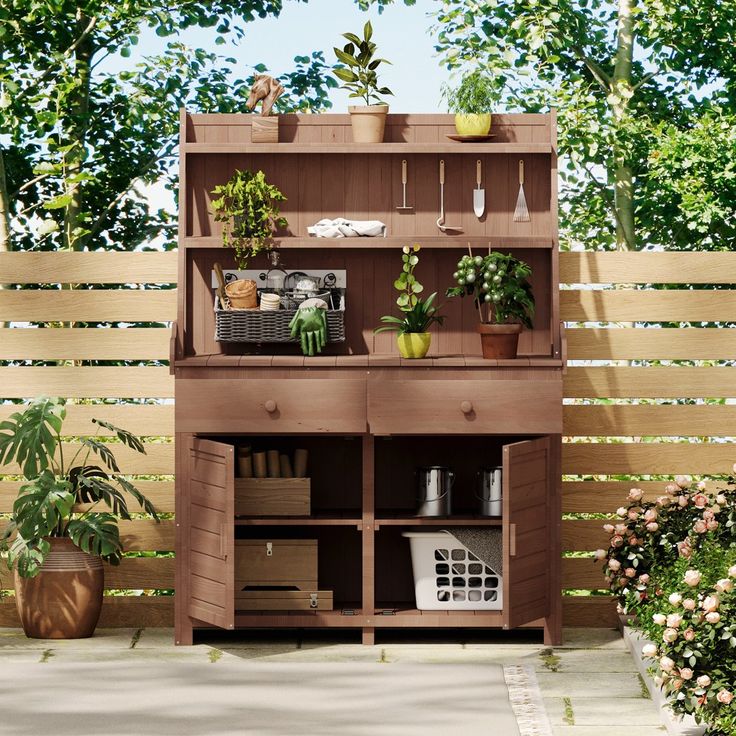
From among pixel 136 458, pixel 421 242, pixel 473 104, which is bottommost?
pixel 136 458

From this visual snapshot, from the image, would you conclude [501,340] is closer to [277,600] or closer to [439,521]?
[439,521]

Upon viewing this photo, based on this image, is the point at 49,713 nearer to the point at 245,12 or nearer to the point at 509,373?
the point at 509,373

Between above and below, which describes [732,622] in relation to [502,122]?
below

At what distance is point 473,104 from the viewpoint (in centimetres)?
462

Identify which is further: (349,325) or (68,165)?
(68,165)

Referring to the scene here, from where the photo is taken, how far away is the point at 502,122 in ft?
15.5

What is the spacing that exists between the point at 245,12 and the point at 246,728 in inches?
203

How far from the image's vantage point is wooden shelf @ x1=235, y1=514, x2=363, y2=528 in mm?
4391

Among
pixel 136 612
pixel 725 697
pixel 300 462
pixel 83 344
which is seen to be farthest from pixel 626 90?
pixel 725 697

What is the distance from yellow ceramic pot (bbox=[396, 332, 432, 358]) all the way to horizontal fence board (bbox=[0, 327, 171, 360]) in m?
0.95

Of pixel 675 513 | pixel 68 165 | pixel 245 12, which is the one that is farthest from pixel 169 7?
pixel 675 513

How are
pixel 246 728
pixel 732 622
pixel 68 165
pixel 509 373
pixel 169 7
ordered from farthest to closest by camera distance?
pixel 169 7 → pixel 68 165 → pixel 509 373 → pixel 246 728 → pixel 732 622

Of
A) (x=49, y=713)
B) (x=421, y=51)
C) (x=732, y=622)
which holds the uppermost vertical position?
(x=421, y=51)

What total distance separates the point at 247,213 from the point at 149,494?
117 centimetres
